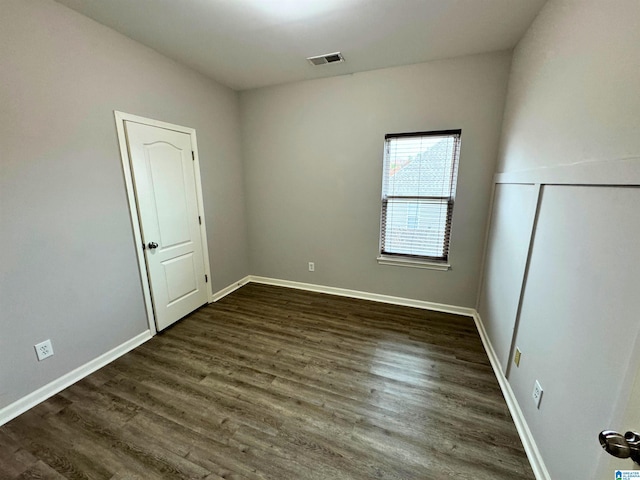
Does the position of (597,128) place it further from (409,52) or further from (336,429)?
(336,429)

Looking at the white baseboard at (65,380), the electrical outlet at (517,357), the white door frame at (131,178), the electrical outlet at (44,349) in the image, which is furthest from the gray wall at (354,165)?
the electrical outlet at (44,349)

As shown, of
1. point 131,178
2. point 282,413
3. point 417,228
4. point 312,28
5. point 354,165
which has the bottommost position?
point 282,413

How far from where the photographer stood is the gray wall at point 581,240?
3.06 ft

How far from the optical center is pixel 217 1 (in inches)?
68.2

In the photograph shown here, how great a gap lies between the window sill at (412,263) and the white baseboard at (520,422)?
87cm

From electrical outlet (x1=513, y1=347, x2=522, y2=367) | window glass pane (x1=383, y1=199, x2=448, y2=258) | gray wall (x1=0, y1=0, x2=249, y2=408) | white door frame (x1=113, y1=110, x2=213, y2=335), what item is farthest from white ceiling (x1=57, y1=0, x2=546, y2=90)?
electrical outlet (x1=513, y1=347, x2=522, y2=367)

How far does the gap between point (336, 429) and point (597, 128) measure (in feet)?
6.85

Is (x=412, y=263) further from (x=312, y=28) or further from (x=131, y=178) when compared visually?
(x=131, y=178)

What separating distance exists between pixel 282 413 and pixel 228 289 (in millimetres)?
2210

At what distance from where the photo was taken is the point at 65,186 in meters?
1.87

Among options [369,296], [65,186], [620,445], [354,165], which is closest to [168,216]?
[65,186]

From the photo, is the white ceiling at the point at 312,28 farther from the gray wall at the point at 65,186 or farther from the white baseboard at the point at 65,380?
the white baseboard at the point at 65,380

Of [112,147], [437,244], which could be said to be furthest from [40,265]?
[437,244]

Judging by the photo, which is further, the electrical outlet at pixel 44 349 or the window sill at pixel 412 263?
the window sill at pixel 412 263
